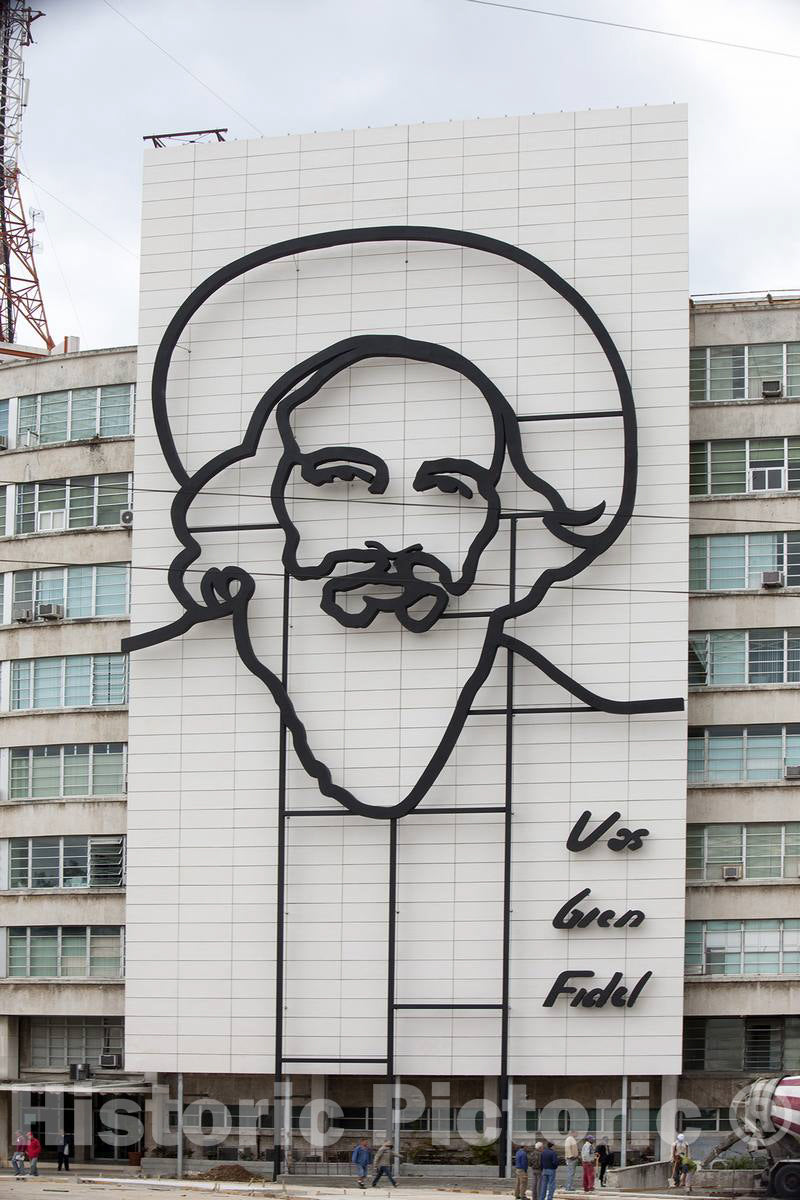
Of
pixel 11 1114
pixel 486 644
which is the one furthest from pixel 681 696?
pixel 11 1114

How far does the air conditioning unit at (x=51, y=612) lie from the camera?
178 ft

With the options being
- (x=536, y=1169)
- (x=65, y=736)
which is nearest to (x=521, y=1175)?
(x=536, y=1169)

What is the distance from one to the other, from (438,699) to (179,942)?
9246 millimetres

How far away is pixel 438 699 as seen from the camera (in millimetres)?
48531

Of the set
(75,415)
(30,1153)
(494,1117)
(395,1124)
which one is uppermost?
(75,415)

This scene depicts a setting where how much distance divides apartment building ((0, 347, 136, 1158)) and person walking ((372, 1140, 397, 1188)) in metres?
9.40

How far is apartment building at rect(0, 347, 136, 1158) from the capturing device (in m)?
53.1

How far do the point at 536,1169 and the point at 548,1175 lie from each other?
1928 millimetres

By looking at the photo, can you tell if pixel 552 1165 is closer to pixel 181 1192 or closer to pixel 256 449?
pixel 181 1192

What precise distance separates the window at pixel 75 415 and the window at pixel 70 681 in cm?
649

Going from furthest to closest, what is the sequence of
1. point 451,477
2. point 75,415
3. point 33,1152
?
point 75,415
point 33,1152
point 451,477

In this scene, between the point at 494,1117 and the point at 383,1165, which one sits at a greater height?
the point at 494,1117

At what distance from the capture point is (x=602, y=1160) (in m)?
46.7

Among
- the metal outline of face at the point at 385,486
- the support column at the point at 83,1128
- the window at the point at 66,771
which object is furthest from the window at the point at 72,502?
the support column at the point at 83,1128
